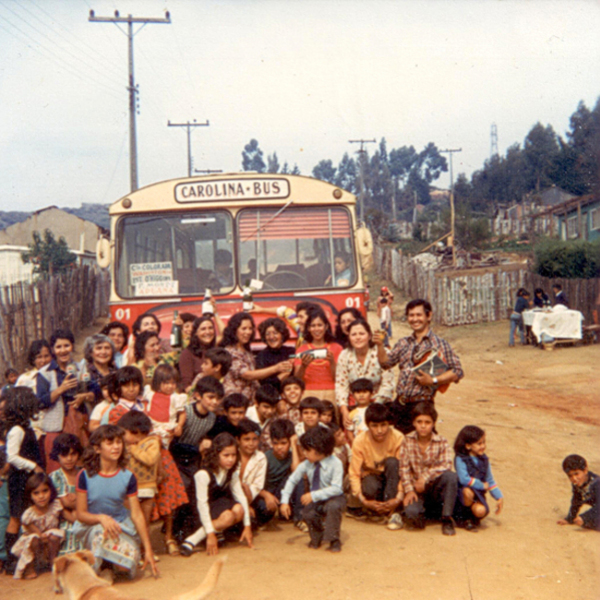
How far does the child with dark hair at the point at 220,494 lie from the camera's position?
4.87 metres

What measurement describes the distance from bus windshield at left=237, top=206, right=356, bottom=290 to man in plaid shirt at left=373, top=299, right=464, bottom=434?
192cm

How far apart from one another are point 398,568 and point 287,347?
7.84 ft

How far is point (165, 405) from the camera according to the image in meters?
5.20

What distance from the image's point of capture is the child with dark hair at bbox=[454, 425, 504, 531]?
527cm

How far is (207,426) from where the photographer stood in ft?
17.1

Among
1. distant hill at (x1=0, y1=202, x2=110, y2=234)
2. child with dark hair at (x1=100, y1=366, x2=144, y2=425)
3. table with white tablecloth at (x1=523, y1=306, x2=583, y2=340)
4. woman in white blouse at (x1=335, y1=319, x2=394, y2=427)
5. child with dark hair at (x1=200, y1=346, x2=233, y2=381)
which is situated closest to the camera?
child with dark hair at (x1=100, y1=366, x2=144, y2=425)

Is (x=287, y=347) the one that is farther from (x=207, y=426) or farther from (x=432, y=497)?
(x=432, y=497)

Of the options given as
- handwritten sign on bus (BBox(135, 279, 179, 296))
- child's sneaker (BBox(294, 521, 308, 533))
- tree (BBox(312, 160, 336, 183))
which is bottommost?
child's sneaker (BBox(294, 521, 308, 533))

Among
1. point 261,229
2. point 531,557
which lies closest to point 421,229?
point 261,229

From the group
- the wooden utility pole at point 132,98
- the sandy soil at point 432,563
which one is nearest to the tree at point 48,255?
the wooden utility pole at point 132,98

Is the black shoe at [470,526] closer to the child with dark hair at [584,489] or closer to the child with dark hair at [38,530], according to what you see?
the child with dark hair at [584,489]

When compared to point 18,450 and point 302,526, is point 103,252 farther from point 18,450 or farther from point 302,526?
point 302,526

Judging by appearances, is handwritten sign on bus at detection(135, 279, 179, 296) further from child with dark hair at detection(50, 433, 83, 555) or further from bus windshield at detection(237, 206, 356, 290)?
child with dark hair at detection(50, 433, 83, 555)

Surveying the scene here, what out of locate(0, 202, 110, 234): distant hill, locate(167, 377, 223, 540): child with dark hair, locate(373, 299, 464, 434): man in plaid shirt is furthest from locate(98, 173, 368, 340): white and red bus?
locate(0, 202, 110, 234): distant hill
